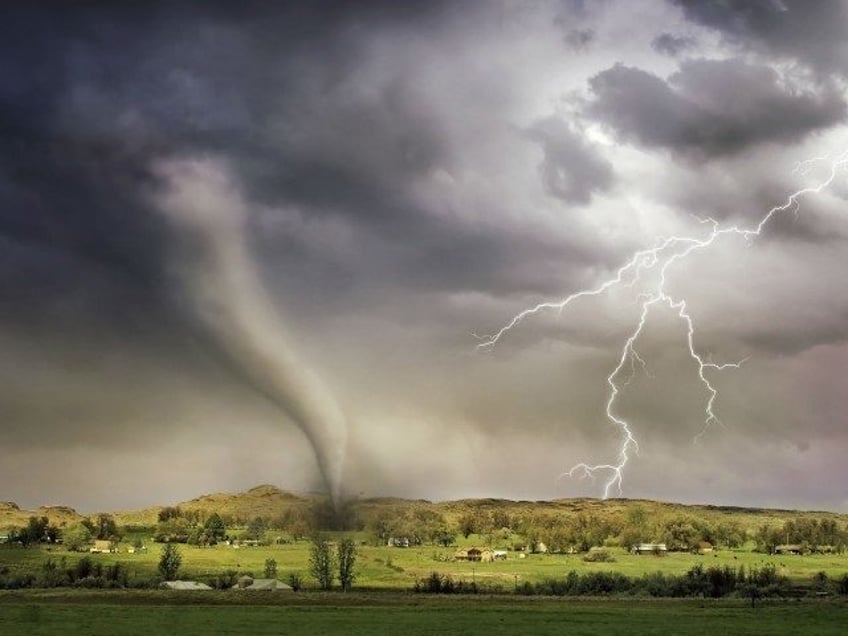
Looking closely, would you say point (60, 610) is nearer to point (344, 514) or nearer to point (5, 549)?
point (5, 549)

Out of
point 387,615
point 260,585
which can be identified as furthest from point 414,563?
point 387,615

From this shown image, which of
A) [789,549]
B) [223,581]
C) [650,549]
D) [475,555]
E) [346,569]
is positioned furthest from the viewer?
[650,549]

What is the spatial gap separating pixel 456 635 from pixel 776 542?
153611 mm

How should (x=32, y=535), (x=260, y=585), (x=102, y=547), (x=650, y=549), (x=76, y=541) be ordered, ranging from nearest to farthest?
(x=260, y=585)
(x=102, y=547)
(x=650, y=549)
(x=76, y=541)
(x=32, y=535)

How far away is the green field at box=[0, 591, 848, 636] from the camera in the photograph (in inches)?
2345

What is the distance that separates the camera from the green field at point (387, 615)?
5956 cm

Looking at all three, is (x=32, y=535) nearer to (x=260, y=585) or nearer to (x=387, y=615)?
(x=260, y=585)

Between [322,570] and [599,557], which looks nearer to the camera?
[322,570]

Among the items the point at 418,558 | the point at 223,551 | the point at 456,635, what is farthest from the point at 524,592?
the point at 223,551

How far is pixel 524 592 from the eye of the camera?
9888cm

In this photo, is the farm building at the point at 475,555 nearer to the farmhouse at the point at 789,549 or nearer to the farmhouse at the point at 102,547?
the farmhouse at the point at 789,549

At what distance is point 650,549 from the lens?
177 meters

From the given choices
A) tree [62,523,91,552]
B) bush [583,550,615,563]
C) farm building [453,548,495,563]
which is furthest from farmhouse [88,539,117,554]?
bush [583,550,615,563]

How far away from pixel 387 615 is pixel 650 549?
118 metres
